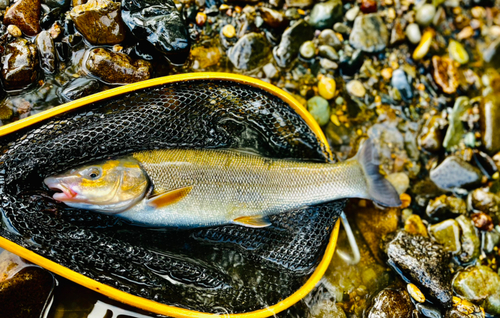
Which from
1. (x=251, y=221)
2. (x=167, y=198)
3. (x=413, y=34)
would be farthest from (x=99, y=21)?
(x=413, y=34)

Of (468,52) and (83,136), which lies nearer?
(83,136)

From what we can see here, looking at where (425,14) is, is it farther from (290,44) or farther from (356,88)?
(290,44)

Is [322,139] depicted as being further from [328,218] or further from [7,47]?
[7,47]

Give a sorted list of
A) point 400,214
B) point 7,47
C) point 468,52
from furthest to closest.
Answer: point 468,52, point 400,214, point 7,47

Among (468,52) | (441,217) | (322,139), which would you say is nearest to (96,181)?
(322,139)

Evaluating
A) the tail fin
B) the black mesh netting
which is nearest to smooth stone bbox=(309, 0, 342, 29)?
the black mesh netting

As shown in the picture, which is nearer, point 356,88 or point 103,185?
point 103,185

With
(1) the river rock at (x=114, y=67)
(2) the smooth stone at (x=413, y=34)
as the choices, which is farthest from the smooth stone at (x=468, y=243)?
(1) the river rock at (x=114, y=67)
